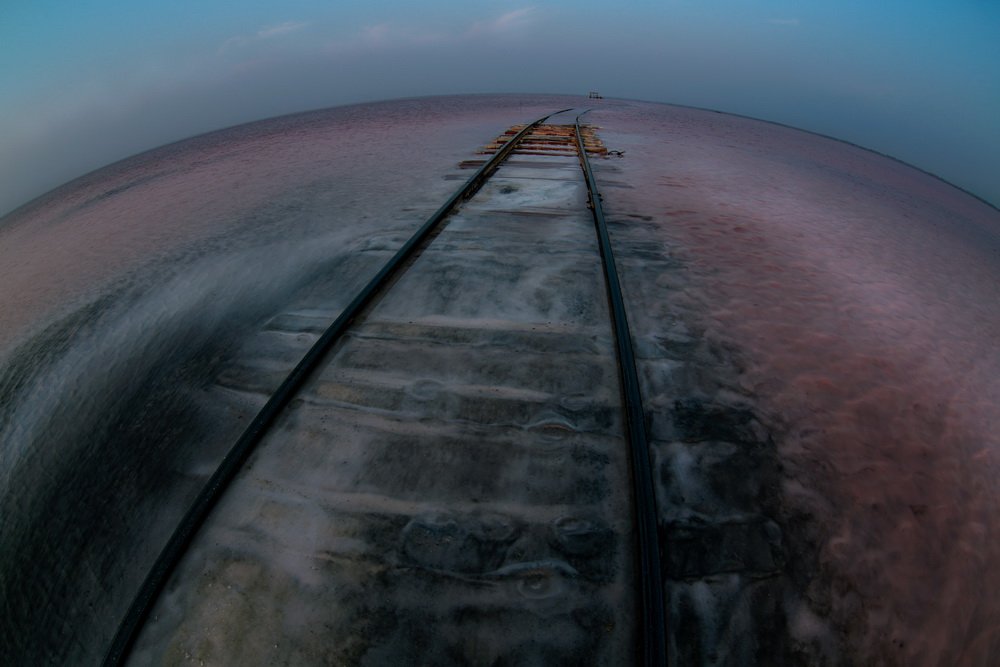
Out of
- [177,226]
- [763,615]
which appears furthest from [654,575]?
[177,226]

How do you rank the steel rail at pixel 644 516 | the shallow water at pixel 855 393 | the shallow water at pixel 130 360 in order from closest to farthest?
the steel rail at pixel 644 516 → the shallow water at pixel 855 393 → the shallow water at pixel 130 360

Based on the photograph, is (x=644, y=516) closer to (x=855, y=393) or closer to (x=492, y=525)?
(x=492, y=525)

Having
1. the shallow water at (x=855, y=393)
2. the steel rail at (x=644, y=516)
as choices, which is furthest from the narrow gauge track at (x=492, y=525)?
the shallow water at (x=855, y=393)

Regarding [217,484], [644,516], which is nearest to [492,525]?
[644,516]

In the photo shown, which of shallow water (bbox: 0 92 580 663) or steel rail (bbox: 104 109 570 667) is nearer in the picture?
steel rail (bbox: 104 109 570 667)

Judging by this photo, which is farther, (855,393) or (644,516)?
(855,393)

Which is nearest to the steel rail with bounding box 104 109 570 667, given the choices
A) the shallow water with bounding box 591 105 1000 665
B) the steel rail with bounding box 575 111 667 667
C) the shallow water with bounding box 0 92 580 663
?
the shallow water with bounding box 0 92 580 663

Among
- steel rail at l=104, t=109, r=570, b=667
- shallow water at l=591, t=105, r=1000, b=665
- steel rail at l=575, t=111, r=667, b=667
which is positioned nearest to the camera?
steel rail at l=575, t=111, r=667, b=667

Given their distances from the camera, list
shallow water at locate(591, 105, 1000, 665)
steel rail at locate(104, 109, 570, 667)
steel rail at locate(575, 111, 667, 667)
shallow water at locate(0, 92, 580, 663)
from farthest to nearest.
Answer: shallow water at locate(0, 92, 580, 663), shallow water at locate(591, 105, 1000, 665), steel rail at locate(104, 109, 570, 667), steel rail at locate(575, 111, 667, 667)

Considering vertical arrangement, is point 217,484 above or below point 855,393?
above

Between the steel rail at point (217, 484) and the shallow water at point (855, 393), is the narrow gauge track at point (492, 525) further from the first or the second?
the shallow water at point (855, 393)

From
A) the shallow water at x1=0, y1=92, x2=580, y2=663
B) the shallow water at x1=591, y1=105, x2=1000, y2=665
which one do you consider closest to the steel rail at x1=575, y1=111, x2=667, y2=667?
the shallow water at x1=591, y1=105, x2=1000, y2=665

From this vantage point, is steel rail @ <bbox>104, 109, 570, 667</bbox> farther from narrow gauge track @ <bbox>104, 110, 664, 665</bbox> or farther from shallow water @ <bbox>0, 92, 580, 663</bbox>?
shallow water @ <bbox>0, 92, 580, 663</bbox>

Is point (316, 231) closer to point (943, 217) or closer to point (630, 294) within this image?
point (630, 294)
